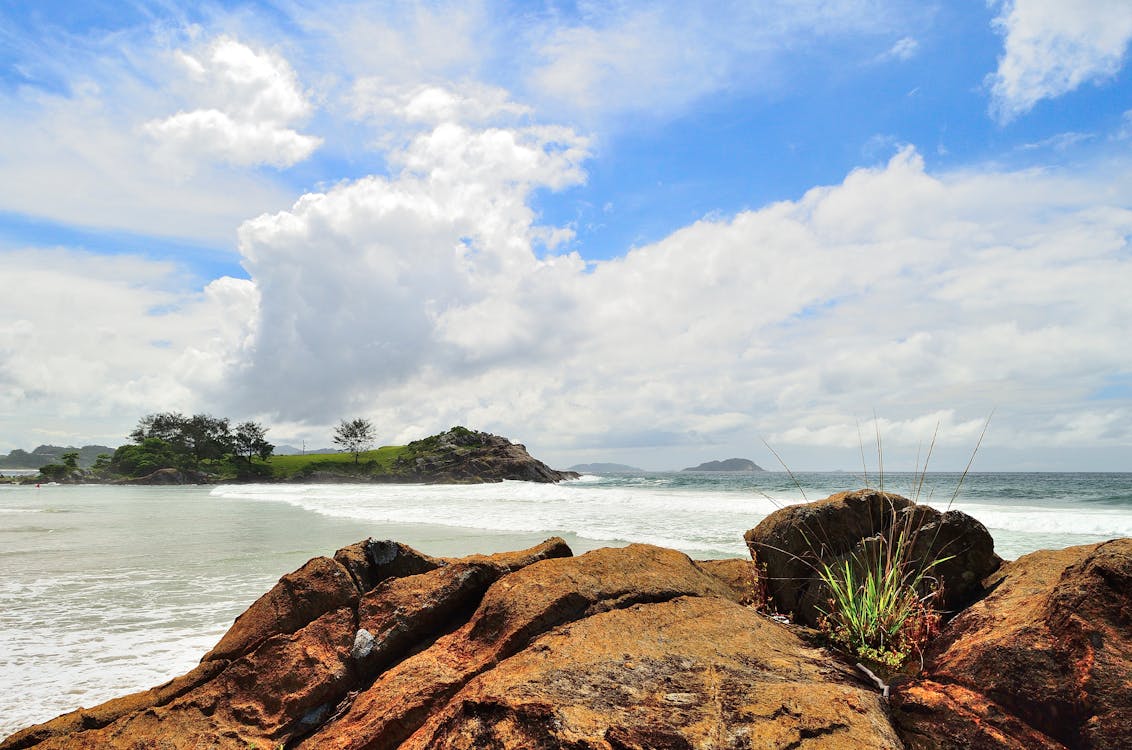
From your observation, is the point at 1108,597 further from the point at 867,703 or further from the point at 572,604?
the point at 572,604

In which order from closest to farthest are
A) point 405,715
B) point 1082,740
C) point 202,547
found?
point 1082,740, point 405,715, point 202,547

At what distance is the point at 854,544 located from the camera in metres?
5.26

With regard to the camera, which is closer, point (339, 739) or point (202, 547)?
point (339, 739)

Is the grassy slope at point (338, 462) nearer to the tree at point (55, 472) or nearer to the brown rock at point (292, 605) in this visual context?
the tree at point (55, 472)

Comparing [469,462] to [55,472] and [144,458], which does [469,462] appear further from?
[55,472]

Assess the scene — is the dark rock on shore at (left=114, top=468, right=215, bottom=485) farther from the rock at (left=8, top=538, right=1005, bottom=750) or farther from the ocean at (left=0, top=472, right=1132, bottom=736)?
the rock at (left=8, top=538, right=1005, bottom=750)

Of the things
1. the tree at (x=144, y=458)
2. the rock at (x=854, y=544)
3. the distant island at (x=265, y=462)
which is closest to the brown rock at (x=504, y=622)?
the rock at (x=854, y=544)

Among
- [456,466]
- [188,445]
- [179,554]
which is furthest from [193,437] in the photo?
[179,554]

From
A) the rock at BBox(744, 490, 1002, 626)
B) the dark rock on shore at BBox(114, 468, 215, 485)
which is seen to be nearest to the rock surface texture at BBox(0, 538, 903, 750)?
the rock at BBox(744, 490, 1002, 626)

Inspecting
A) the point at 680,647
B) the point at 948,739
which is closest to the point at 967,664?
the point at 948,739

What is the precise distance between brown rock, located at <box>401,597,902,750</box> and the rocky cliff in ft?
0.04

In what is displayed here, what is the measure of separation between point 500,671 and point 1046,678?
2943 millimetres

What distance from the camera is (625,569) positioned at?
183 inches

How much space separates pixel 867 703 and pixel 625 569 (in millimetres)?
1857
